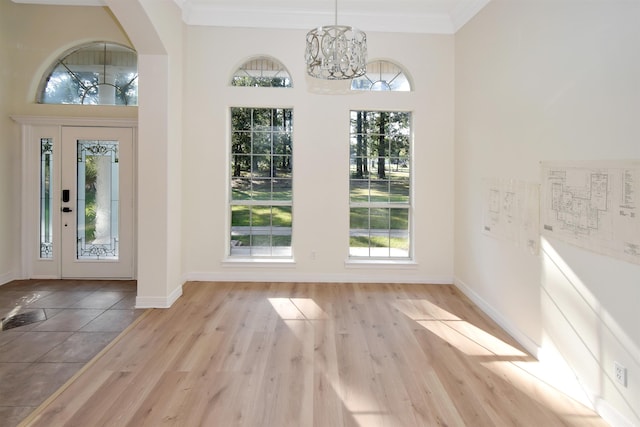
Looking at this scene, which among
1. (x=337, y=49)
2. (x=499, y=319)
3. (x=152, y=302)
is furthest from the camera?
(x=152, y=302)

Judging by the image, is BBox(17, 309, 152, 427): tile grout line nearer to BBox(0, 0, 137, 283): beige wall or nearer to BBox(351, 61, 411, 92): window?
BBox(0, 0, 137, 283): beige wall

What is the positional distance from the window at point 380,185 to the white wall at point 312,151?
159mm

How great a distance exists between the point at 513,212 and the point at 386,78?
2554mm

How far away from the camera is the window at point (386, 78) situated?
16.4 feet

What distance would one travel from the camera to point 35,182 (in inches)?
196

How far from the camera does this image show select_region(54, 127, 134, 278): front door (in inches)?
195

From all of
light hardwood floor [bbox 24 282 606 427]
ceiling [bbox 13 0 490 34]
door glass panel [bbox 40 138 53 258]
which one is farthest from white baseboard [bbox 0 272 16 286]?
ceiling [bbox 13 0 490 34]

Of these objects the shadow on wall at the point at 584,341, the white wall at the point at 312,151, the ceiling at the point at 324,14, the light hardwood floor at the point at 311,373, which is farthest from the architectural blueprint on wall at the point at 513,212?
the ceiling at the point at 324,14

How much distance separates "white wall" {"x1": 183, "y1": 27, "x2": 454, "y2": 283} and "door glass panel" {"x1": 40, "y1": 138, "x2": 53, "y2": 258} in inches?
72.5

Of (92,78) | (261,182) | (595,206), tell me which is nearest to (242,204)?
(261,182)

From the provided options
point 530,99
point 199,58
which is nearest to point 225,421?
point 530,99

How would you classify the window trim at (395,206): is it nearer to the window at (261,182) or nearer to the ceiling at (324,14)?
the window at (261,182)

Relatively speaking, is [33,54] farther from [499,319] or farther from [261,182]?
[499,319]

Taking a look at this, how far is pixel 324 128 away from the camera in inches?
195
